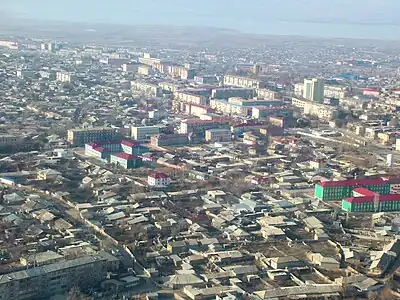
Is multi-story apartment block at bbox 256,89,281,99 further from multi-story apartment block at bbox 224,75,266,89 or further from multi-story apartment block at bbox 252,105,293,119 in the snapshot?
multi-story apartment block at bbox 252,105,293,119

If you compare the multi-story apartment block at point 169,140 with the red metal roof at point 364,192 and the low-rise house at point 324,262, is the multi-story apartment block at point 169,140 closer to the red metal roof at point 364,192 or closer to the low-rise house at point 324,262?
the red metal roof at point 364,192

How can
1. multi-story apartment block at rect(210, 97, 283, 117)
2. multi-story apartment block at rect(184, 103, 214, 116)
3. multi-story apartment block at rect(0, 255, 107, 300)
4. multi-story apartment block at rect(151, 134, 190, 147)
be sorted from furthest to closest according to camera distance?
multi-story apartment block at rect(210, 97, 283, 117) < multi-story apartment block at rect(184, 103, 214, 116) < multi-story apartment block at rect(151, 134, 190, 147) < multi-story apartment block at rect(0, 255, 107, 300)

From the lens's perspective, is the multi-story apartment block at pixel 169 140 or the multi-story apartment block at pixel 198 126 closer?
the multi-story apartment block at pixel 169 140

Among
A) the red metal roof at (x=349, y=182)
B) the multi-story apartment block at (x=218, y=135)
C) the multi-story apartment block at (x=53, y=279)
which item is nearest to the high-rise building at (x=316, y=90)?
the multi-story apartment block at (x=218, y=135)

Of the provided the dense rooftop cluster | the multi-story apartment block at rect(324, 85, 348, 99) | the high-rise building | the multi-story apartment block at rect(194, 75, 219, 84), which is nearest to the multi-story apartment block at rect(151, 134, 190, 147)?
the dense rooftop cluster

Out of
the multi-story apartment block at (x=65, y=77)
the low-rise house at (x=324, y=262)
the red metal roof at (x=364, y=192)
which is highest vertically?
the multi-story apartment block at (x=65, y=77)

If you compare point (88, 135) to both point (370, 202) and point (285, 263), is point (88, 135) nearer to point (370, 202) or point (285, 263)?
point (370, 202)

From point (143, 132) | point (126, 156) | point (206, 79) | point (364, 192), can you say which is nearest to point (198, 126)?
point (143, 132)
